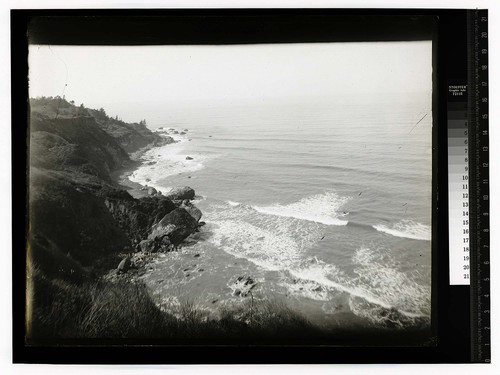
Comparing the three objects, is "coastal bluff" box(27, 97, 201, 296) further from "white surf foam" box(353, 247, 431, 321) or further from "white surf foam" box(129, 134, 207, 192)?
"white surf foam" box(353, 247, 431, 321)

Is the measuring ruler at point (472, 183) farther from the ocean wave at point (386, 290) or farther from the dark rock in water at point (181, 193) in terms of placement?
the dark rock in water at point (181, 193)

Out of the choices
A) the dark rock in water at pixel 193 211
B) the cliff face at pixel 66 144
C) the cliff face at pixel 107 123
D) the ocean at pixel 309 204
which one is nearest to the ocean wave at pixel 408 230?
the ocean at pixel 309 204

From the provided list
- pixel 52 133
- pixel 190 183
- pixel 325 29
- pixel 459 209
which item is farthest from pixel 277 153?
pixel 52 133

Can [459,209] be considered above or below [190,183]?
below

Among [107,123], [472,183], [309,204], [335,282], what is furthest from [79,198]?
[472,183]
